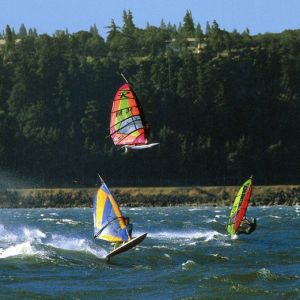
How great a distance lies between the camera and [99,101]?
146500 millimetres

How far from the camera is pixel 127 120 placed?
28.2m

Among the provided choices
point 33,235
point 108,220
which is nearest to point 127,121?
point 108,220

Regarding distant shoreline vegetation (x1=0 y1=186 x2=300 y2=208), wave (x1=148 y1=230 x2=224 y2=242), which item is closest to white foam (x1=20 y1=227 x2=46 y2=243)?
wave (x1=148 y1=230 x2=224 y2=242)

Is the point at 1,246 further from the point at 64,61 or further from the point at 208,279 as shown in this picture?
the point at 64,61

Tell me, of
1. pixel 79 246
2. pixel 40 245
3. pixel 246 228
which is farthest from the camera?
pixel 246 228

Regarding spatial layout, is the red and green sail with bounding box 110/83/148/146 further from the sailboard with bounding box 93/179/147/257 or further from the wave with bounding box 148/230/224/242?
the wave with bounding box 148/230/224/242

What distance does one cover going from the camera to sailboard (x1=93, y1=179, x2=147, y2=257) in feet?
108

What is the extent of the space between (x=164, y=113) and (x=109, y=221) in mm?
110711

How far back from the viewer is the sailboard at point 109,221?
3298 cm

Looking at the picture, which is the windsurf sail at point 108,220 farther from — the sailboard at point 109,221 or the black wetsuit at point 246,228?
the black wetsuit at point 246,228

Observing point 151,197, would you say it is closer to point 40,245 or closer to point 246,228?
point 246,228

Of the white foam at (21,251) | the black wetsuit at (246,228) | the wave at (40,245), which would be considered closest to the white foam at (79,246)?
the wave at (40,245)

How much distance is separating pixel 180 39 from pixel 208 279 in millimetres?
157054

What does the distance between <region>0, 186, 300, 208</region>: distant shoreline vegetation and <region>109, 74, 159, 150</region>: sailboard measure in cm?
7834
